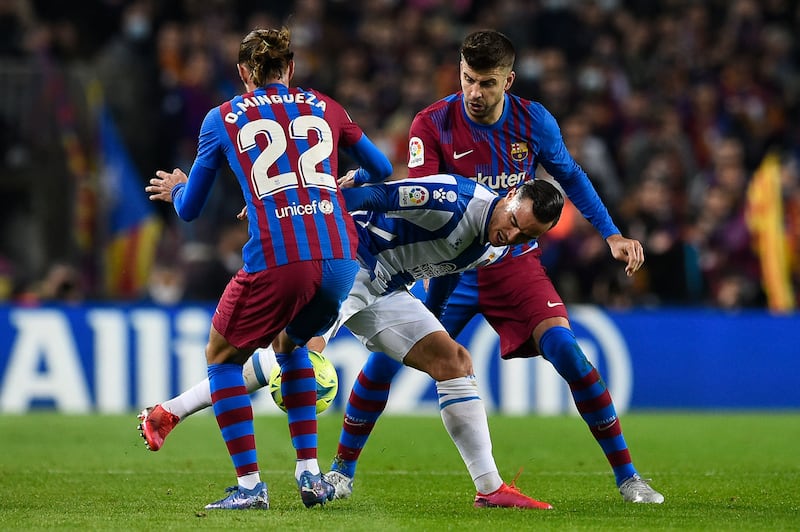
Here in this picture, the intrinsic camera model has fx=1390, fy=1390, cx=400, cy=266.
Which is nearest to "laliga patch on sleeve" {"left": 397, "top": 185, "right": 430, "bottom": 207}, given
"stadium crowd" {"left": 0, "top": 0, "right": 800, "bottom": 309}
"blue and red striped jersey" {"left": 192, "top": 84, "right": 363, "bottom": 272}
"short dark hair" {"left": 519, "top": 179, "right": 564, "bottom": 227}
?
"blue and red striped jersey" {"left": 192, "top": 84, "right": 363, "bottom": 272}

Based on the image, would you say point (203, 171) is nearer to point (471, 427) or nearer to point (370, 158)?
point (370, 158)

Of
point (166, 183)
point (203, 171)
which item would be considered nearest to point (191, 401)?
point (166, 183)

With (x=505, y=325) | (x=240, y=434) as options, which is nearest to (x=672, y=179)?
(x=505, y=325)

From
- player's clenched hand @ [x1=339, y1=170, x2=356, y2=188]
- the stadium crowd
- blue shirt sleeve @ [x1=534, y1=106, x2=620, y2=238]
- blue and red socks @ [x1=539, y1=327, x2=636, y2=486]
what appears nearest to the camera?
player's clenched hand @ [x1=339, y1=170, x2=356, y2=188]

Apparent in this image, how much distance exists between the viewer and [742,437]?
37.0 feet

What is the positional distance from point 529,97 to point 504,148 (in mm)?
8637

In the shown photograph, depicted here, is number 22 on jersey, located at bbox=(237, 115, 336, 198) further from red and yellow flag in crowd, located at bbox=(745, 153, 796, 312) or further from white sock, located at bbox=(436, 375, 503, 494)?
red and yellow flag in crowd, located at bbox=(745, 153, 796, 312)

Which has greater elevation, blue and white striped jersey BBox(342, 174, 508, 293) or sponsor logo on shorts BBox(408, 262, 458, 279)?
blue and white striped jersey BBox(342, 174, 508, 293)

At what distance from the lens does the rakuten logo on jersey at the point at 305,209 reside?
20.6 ft

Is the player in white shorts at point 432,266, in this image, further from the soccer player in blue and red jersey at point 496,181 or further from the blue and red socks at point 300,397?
the soccer player in blue and red jersey at point 496,181

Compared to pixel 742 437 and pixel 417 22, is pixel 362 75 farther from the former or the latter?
pixel 742 437

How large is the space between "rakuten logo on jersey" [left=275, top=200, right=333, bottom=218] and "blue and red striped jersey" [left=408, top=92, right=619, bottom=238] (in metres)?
1.14

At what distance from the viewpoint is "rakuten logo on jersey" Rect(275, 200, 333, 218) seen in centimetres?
627

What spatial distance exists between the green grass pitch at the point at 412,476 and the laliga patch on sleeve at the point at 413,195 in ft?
4.76
